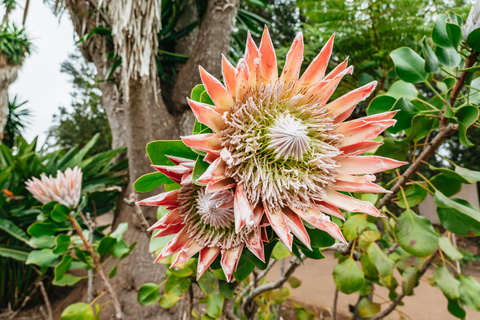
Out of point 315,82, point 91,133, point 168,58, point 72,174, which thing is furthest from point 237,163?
point 91,133

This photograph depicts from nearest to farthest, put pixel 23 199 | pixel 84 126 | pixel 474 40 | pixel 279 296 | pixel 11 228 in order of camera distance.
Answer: pixel 474 40
pixel 279 296
pixel 11 228
pixel 23 199
pixel 84 126

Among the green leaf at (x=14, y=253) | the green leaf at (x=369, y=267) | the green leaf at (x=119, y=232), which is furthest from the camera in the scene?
the green leaf at (x=14, y=253)

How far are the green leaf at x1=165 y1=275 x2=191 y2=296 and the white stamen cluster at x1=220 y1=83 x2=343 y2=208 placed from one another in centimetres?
37

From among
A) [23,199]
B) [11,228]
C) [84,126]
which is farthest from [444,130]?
[84,126]

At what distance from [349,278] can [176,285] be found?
0.38 metres

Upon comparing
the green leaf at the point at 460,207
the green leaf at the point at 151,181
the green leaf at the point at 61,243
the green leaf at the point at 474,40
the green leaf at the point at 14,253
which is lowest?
the green leaf at the point at 14,253

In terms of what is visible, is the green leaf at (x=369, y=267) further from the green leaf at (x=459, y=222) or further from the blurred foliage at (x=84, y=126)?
the blurred foliage at (x=84, y=126)

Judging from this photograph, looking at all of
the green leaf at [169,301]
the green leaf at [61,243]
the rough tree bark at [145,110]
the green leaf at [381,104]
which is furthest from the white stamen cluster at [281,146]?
the rough tree bark at [145,110]

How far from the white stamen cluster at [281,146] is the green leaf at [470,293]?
2.13ft

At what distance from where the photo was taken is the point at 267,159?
0.31m

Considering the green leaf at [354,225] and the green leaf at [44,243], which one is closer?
the green leaf at [354,225]

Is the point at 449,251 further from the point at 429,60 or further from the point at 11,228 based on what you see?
the point at 11,228

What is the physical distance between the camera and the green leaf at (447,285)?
1.99ft

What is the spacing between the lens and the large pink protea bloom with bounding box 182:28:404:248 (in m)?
0.27
